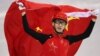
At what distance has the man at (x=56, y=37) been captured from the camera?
1.42m

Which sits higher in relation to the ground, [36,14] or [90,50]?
[36,14]

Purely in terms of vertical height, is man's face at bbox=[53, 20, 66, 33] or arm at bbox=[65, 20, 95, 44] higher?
man's face at bbox=[53, 20, 66, 33]

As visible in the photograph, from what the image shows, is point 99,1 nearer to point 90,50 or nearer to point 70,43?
point 90,50

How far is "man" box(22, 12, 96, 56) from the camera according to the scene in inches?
55.7

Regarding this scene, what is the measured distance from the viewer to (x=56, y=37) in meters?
1.43

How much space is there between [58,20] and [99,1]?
0.56 m

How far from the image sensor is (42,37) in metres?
1.45

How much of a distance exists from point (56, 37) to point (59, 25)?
49 millimetres

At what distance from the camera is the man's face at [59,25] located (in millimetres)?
1412

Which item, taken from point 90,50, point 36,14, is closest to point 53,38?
point 36,14

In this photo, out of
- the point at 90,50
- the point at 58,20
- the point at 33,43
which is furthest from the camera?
the point at 90,50

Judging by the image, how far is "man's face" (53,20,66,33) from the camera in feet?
4.63

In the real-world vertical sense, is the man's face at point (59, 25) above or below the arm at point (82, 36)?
above

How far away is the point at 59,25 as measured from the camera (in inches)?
55.6
